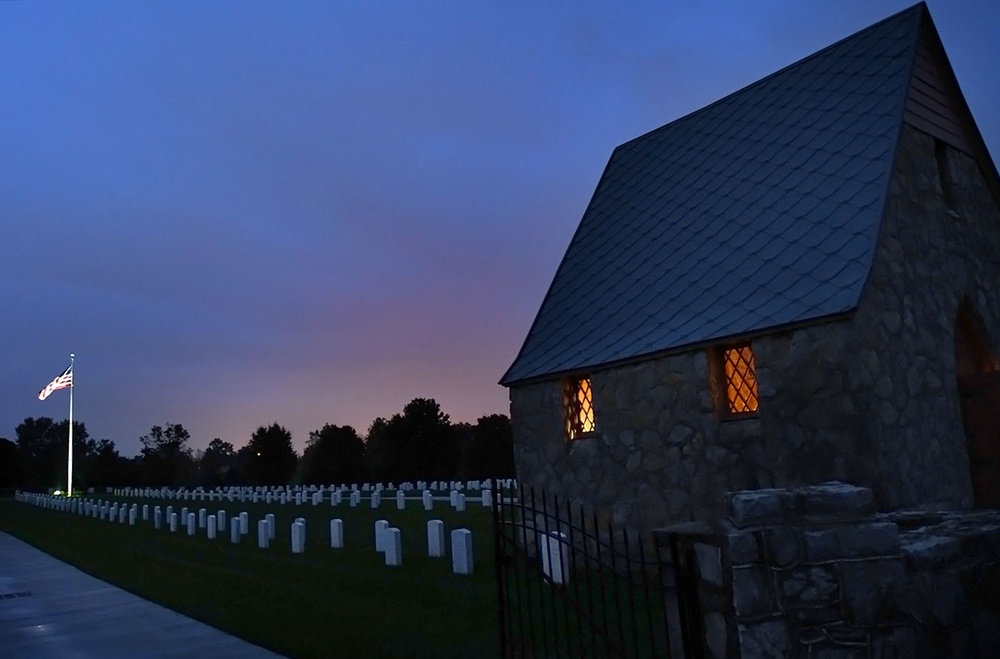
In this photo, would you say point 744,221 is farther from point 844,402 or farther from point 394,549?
point 394,549

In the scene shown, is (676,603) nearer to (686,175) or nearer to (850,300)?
(850,300)

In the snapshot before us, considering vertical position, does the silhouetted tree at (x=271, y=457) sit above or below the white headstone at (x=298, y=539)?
above

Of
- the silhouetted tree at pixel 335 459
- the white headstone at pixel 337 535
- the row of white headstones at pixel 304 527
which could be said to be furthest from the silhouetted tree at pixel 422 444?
the white headstone at pixel 337 535

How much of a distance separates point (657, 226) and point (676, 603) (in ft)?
31.8

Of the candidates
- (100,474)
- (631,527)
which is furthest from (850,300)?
(100,474)

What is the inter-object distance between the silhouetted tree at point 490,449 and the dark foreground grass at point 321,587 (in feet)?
75.0

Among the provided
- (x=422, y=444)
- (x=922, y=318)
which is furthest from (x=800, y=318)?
(x=422, y=444)

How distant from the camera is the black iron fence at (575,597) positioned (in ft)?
17.6

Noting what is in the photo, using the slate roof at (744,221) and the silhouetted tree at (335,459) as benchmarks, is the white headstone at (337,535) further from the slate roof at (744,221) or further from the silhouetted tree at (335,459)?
the silhouetted tree at (335,459)

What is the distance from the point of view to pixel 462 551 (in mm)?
12461

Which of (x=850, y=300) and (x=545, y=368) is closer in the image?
(x=850, y=300)

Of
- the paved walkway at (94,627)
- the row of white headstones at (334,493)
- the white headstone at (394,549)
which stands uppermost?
the row of white headstones at (334,493)

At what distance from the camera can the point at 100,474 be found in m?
85.4

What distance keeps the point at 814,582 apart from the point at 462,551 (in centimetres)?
818
